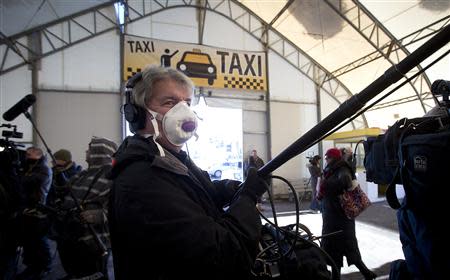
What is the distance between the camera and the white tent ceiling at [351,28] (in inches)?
247

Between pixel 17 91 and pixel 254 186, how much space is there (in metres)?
7.79

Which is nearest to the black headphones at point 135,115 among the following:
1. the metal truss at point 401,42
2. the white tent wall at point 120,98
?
the white tent wall at point 120,98

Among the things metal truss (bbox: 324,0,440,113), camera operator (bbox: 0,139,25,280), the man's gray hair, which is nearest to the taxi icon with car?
metal truss (bbox: 324,0,440,113)

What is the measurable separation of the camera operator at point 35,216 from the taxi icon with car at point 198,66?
544 centimetres

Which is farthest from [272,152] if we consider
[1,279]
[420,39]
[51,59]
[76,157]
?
[1,279]

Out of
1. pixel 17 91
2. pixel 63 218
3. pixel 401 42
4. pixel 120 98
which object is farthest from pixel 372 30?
pixel 17 91

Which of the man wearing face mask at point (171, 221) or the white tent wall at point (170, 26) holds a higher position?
the white tent wall at point (170, 26)

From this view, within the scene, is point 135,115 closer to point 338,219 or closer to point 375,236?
point 338,219

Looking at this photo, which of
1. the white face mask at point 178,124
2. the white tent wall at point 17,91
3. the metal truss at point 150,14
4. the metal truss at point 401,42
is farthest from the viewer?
the metal truss at point 150,14

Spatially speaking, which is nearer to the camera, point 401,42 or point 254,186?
point 254,186

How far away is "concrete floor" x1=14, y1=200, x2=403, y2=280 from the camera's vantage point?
3068 mm

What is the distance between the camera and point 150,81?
3.34ft

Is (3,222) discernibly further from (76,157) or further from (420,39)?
(420,39)

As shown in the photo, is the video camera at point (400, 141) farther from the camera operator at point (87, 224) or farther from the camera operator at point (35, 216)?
the camera operator at point (35, 216)
